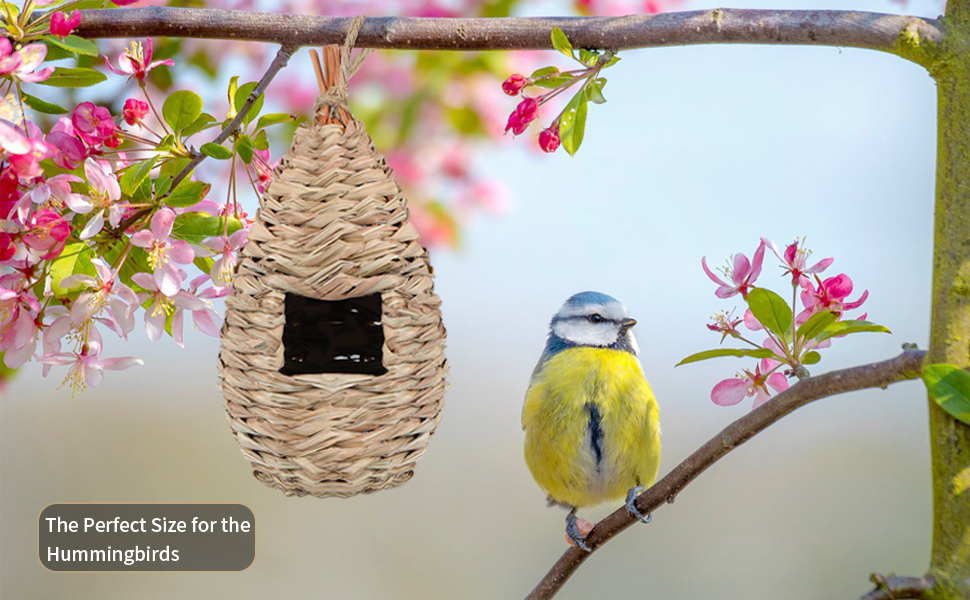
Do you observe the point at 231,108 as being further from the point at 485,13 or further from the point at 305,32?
the point at 485,13

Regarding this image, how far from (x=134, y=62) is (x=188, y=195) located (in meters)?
0.17

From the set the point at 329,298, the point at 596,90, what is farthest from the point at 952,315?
the point at 329,298

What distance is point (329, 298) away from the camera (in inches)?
33.9

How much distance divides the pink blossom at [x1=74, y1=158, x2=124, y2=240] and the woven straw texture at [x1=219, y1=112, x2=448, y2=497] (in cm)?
16

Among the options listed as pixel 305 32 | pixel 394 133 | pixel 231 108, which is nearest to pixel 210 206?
pixel 231 108

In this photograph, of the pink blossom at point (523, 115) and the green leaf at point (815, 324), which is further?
the pink blossom at point (523, 115)

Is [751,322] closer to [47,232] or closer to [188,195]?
[188,195]

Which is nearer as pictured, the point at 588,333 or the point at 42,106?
the point at 42,106

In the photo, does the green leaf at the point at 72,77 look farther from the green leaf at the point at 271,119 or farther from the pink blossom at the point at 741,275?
the pink blossom at the point at 741,275

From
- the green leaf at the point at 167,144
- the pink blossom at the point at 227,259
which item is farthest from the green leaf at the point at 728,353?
the green leaf at the point at 167,144

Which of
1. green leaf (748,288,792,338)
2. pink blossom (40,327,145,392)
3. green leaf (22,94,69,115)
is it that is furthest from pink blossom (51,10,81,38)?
green leaf (748,288,792,338)

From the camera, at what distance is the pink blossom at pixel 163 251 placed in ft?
3.00

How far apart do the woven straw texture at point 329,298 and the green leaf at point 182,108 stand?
14 cm

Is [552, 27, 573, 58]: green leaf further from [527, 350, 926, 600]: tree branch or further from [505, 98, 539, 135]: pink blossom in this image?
[527, 350, 926, 600]: tree branch
